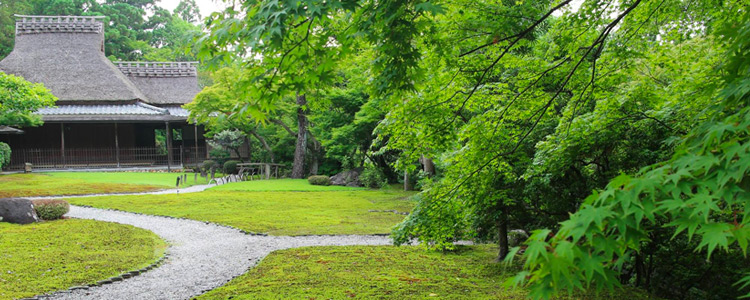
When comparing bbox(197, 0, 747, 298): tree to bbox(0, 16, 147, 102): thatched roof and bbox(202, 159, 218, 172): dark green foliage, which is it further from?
bbox(0, 16, 147, 102): thatched roof

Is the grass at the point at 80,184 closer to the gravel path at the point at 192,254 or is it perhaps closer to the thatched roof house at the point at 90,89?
the thatched roof house at the point at 90,89

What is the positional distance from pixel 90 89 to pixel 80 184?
11336 millimetres

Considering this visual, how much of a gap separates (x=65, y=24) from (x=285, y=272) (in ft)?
102

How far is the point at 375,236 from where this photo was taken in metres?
9.62

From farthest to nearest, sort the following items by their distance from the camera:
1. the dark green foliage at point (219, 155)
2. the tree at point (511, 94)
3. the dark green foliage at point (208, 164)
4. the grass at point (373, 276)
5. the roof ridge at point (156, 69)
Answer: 1. the roof ridge at point (156, 69)
2. the dark green foliage at point (219, 155)
3. the dark green foliage at point (208, 164)
4. the grass at point (373, 276)
5. the tree at point (511, 94)

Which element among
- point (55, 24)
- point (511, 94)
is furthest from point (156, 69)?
point (511, 94)

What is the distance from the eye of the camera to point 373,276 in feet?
20.2

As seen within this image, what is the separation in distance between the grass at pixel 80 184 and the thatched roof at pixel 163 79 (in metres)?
9.88

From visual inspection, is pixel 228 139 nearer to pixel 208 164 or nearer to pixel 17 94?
pixel 208 164

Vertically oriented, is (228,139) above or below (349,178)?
above

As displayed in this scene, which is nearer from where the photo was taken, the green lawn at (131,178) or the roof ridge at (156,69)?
the green lawn at (131,178)

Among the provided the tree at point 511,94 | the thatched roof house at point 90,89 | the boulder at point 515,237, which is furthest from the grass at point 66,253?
the thatched roof house at point 90,89

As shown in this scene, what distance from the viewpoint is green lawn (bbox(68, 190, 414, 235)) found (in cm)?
1055

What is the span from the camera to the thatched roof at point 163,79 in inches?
1219
